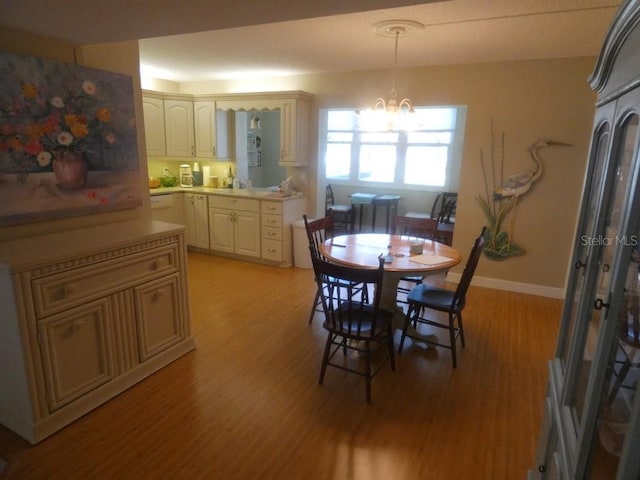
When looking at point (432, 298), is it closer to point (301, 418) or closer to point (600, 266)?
point (301, 418)

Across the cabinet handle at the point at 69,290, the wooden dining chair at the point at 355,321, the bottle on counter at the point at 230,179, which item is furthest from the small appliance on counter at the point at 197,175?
the cabinet handle at the point at 69,290

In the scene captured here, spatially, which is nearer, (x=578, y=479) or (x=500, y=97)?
(x=578, y=479)

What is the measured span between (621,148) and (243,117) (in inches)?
207

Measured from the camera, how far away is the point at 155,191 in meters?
5.06

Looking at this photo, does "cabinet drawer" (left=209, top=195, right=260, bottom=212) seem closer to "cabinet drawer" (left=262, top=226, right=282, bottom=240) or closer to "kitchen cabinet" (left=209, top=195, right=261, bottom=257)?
"kitchen cabinet" (left=209, top=195, right=261, bottom=257)

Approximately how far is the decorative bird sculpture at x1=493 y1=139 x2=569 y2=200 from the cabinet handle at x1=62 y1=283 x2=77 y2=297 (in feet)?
12.9

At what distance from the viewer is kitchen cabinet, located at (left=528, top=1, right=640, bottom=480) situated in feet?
3.00

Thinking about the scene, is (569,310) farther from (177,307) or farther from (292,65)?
(292,65)

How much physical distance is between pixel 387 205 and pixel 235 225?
266cm

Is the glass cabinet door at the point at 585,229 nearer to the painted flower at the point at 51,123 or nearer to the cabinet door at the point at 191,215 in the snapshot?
the painted flower at the point at 51,123

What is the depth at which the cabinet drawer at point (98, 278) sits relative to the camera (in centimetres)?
196

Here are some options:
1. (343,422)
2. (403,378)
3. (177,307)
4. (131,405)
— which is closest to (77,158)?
(177,307)

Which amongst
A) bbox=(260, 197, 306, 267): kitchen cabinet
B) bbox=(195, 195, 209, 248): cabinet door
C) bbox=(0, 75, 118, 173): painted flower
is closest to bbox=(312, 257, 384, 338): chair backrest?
bbox=(0, 75, 118, 173): painted flower

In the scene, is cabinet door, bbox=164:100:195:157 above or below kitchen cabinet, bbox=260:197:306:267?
above
